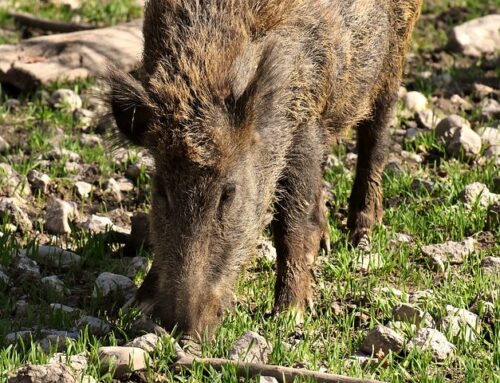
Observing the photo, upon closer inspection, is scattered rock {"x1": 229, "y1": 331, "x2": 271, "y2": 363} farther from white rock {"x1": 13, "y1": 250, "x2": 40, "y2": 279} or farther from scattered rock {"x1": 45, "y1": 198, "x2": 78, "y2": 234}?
scattered rock {"x1": 45, "y1": 198, "x2": 78, "y2": 234}

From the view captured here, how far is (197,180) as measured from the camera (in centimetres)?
480

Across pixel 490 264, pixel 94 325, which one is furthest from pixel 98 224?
pixel 490 264

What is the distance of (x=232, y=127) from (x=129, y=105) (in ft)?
1.65

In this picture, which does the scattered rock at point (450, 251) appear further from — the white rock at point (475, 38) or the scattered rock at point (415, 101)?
the white rock at point (475, 38)

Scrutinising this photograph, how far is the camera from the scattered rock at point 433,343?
4.73 m

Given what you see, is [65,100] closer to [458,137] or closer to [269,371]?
[458,137]

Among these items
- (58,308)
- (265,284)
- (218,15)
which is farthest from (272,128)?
(58,308)

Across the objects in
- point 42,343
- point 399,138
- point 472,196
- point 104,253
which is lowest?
point 42,343

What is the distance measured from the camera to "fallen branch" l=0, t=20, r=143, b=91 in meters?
8.08

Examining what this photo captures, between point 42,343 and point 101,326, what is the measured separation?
1.09 ft

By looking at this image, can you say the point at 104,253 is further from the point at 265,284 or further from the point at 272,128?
the point at 272,128

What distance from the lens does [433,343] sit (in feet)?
15.6

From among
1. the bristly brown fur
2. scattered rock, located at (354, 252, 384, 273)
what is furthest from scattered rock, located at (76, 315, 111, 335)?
scattered rock, located at (354, 252, 384, 273)

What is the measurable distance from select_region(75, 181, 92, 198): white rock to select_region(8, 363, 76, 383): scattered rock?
2.60 metres
